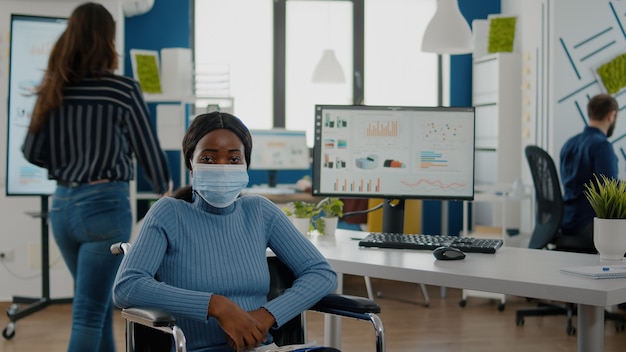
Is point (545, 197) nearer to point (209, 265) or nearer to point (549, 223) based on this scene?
point (549, 223)

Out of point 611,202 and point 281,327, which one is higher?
point 611,202

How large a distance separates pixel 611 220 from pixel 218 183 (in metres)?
1.11

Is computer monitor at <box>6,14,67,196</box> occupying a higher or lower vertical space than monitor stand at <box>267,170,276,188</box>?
higher

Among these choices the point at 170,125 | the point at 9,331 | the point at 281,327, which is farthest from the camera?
the point at 170,125

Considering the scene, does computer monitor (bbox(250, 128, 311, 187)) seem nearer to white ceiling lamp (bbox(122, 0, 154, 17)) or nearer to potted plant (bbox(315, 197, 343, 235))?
white ceiling lamp (bbox(122, 0, 154, 17))

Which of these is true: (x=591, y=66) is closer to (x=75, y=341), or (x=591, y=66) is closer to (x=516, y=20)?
(x=516, y=20)

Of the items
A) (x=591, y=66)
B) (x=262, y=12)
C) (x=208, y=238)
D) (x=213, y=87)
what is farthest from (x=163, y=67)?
(x=208, y=238)

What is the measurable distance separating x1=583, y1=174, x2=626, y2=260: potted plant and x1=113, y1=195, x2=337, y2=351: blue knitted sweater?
0.81 m

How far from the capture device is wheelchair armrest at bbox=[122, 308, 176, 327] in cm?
177

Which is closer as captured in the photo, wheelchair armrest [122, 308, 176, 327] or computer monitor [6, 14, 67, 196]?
wheelchair armrest [122, 308, 176, 327]

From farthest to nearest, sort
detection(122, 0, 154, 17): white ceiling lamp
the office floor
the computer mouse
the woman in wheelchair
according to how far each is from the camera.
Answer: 1. detection(122, 0, 154, 17): white ceiling lamp
2. the office floor
3. the computer mouse
4. the woman in wheelchair

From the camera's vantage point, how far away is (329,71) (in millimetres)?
6391

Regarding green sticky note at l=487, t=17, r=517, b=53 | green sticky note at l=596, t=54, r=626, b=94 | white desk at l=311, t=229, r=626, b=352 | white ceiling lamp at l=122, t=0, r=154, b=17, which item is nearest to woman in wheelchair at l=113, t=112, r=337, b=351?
white desk at l=311, t=229, r=626, b=352

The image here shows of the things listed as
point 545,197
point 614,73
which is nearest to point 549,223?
point 545,197
